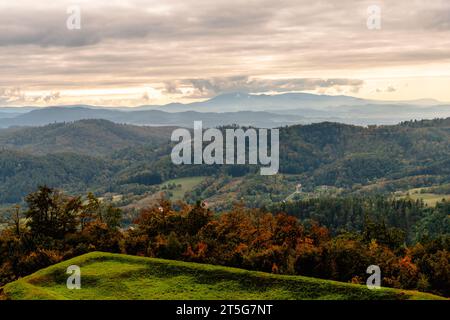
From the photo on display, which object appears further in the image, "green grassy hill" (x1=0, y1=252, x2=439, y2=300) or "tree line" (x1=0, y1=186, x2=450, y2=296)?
"tree line" (x1=0, y1=186, x2=450, y2=296)

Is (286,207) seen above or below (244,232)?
below

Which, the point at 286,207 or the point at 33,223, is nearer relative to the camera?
the point at 33,223

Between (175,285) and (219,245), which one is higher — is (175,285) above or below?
below

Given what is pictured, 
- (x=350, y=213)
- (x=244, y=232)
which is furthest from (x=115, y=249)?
(x=350, y=213)

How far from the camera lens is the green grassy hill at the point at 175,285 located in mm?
34281

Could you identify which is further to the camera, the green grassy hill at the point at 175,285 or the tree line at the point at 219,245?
the tree line at the point at 219,245

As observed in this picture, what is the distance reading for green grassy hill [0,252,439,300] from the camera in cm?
3428

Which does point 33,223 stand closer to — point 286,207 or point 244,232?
point 244,232

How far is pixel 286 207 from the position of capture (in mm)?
184250

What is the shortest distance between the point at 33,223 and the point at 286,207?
453 ft

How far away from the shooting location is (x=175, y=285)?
3738cm

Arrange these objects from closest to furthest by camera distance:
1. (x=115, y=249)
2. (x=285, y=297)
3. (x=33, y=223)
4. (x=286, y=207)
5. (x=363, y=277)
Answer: (x=285, y=297)
(x=363, y=277)
(x=115, y=249)
(x=33, y=223)
(x=286, y=207)

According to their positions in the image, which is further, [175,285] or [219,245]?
[219,245]

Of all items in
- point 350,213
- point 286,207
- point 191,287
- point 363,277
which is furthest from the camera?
point 286,207
